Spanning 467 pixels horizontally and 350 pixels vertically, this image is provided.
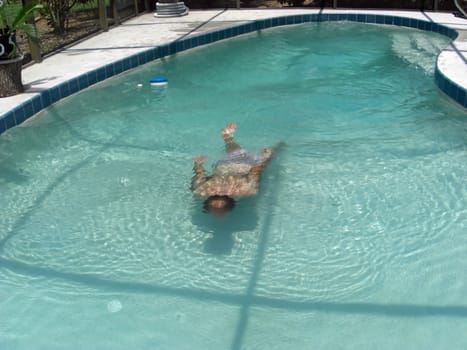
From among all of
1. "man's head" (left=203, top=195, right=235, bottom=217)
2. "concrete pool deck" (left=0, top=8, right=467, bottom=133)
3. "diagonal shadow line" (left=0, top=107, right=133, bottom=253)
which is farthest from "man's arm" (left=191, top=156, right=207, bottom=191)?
"concrete pool deck" (left=0, top=8, right=467, bottom=133)

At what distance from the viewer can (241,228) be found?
4.01 meters

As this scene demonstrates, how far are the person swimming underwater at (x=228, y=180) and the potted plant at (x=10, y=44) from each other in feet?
9.22

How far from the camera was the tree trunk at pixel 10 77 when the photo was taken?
6281mm

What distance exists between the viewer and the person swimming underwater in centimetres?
404

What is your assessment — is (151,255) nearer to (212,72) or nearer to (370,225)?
(370,225)

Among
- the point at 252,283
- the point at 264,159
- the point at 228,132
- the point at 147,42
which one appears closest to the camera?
the point at 252,283

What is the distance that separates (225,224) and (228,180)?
1.21 ft

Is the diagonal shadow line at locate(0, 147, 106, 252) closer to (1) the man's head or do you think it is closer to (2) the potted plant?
(1) the man's head

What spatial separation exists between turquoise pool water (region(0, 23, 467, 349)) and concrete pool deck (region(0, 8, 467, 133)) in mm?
230

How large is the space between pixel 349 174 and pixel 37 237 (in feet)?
8.87

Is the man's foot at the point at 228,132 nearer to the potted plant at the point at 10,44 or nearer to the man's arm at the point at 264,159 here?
the man's arm at the point at 264,159

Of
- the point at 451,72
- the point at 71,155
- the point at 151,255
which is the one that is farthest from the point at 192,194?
the point at 451,72

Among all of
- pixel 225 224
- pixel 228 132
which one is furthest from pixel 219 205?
pixel 228 132

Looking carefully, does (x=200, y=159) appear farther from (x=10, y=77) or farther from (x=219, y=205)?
A: (x=10, y=77)
